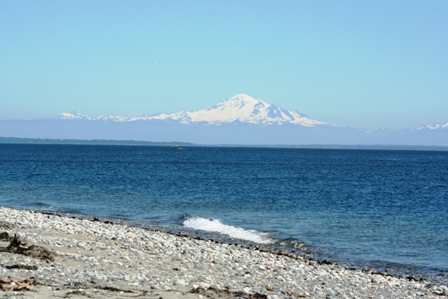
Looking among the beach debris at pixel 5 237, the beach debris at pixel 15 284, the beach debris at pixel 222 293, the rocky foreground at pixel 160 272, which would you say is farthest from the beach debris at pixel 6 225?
the beach debris at pixel 222 293

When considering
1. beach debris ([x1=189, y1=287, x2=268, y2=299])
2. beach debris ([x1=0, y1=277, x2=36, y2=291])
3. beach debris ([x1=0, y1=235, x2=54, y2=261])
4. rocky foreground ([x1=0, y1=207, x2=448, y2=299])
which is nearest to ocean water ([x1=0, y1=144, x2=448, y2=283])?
rocky foreground ([x1=0, y1=207, x2=448, y2=299])

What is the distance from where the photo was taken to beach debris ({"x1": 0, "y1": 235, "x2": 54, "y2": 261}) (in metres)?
16.7

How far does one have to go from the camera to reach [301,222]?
3588 centimetres

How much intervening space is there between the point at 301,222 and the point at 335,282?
58.1 ft

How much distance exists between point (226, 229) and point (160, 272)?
1532 centimetres

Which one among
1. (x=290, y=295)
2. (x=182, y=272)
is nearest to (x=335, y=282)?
(x=290, y=295)

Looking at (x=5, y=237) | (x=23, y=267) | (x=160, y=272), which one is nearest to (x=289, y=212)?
(x=5, y=237)

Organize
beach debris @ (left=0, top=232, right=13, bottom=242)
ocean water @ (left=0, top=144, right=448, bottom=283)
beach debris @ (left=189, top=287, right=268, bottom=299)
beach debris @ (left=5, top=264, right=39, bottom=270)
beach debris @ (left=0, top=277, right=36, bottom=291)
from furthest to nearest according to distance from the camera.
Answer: ocean water @ (left=0, top=144, right=448, bottom=283)
beach debris @ (left=0, top=232, right=13, bottom=242)
beach debris @ (left=5, top=264, right=39, bottom=270)
beach debris @ (left=189, top=287, right=268, bottom=299)
beach debris @ (left=0, top=277, right=36, bottom=291)

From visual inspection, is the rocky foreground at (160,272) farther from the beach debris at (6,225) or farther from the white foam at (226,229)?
the white foam at (226,229)

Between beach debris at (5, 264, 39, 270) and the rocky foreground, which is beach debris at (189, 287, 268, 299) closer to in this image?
the rocky foreground

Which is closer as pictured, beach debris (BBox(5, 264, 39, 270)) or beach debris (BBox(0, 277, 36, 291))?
beach debris (BBox(0, 277, 36, 291))

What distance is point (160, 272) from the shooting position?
16.6 meters

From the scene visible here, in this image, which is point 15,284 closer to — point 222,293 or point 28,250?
point 28,250

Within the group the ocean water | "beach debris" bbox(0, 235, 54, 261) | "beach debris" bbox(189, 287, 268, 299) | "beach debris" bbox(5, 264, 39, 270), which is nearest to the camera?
"beach debris" bbox(189, 287, 268, 299)
